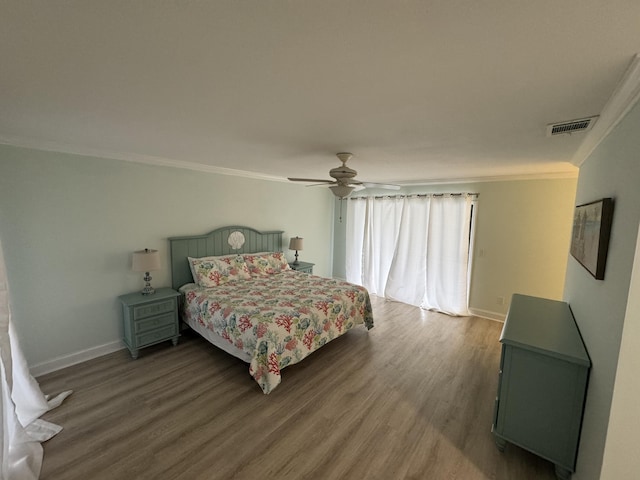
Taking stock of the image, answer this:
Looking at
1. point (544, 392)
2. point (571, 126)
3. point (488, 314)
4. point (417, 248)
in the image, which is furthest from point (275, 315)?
point (488, 314)

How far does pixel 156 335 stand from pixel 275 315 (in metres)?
1.47

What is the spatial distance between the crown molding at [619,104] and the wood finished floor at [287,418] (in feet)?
7.20

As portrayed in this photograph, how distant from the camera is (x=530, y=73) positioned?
111cm

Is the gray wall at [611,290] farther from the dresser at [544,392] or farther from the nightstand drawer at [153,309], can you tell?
the nightstand drawer at [153,309]

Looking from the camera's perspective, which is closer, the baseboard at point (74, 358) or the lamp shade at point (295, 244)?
the baseboard at point (74, 358)

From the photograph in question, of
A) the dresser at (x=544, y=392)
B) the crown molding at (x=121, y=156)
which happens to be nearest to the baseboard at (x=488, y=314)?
the dresser at (x=544, y=392)

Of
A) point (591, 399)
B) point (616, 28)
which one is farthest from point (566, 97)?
point (591, 399)

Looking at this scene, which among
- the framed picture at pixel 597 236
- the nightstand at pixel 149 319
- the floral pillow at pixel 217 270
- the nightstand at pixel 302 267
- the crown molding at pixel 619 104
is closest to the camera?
the crown molding at pixel 619 104

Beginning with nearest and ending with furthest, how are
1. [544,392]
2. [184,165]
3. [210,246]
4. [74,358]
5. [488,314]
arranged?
[544,392] → [74,358] → [184,165] → [210,246] → [488,314]

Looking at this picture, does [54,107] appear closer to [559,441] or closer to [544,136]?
[544,136]

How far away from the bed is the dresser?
5.39ft

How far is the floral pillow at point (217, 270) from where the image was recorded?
339 cm

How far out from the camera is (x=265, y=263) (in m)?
4.13

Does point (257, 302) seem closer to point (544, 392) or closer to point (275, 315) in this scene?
point (275, 315)
